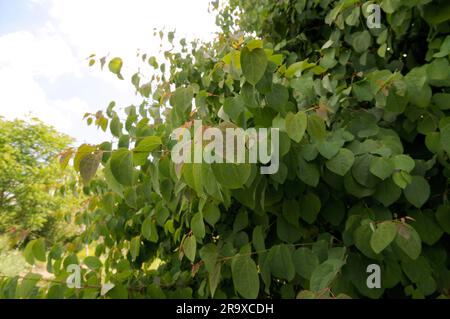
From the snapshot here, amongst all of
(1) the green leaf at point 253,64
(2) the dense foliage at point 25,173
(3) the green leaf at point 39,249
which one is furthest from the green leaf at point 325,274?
(2) the dense foliage at point 25,173

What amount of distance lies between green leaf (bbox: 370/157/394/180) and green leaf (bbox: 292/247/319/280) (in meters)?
0.20

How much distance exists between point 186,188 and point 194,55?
1101mm

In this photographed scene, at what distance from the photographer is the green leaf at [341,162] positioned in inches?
24.6

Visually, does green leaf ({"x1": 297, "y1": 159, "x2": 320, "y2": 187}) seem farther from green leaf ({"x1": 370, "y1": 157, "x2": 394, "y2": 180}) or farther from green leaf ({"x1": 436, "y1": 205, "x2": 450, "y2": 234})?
green leaf ({"x1": 436, "y1": 205, "x2": 450, "y2": 234})

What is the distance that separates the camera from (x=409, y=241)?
0.55m

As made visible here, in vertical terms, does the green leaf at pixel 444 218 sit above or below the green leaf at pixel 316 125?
below

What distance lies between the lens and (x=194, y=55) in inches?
65.3

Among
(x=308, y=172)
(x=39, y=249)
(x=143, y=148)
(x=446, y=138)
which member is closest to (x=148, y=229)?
(x=39, y=249)

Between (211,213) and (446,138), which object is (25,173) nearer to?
(211,213)

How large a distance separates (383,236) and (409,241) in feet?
0.13

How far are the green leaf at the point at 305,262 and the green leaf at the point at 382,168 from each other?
0.66 feet

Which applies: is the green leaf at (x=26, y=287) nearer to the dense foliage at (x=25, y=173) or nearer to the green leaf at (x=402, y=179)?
the green leaf at (x=402, y=179)

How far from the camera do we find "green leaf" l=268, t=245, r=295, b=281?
26.2 inches
